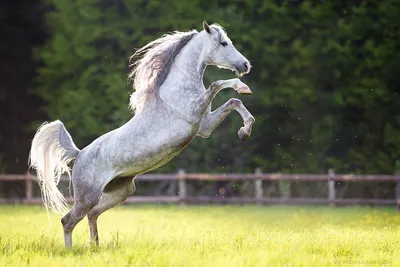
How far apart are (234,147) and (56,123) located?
1161 centimetres

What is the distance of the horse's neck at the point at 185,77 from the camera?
8852 millimetres

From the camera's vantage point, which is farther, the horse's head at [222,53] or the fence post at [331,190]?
the fence post at [331,190]

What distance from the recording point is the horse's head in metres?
8.95

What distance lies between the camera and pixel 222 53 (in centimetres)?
897

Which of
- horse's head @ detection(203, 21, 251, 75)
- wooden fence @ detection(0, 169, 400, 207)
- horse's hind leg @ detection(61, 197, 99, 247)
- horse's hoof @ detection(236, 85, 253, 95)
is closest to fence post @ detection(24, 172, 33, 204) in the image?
wooden fence @ detection(0, 169, 400, 207)

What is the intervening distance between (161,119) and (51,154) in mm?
1727

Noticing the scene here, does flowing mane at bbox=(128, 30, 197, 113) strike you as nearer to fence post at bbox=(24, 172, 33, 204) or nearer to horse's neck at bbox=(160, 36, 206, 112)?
horse's neck at bbox=(160, 36, 206, 112)

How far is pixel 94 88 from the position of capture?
2169 cm

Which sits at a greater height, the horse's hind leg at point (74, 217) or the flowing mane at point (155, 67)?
the flowing mane at point (155, 67)

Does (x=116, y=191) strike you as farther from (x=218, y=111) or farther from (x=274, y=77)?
(x=274, y=77)

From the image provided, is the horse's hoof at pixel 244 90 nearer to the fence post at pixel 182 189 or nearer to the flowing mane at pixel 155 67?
the flowing mane at pixel 155 67

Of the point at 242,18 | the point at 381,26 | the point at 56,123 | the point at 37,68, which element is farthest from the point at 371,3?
the point at 56,123

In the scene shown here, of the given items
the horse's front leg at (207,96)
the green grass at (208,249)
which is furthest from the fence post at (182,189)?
the horse's front leg at (207,96)

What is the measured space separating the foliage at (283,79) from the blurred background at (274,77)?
0.03 metres
